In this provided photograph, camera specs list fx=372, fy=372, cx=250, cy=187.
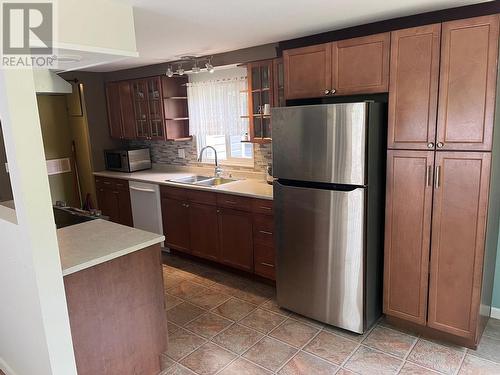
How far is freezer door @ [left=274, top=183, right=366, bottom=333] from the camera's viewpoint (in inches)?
97.9

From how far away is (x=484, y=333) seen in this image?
2.58 m

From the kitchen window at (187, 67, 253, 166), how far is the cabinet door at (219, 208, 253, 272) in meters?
0.79

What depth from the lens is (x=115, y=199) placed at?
461 cm

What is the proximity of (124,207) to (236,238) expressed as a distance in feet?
5.70

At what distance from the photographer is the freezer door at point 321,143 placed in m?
2.36

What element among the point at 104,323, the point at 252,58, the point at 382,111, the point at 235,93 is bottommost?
the point at 104,323

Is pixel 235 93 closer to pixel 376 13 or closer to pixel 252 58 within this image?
pixel 252 58

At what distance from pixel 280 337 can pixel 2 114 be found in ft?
7.06

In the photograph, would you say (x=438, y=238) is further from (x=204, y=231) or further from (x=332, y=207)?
(x=204, y=231)

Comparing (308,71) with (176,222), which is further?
(176,222)

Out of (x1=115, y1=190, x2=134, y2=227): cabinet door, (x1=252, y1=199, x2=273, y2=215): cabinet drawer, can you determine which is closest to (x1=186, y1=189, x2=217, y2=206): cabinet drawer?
(x1=252, y1=199, x2=273, y2=215): cabinet drawer

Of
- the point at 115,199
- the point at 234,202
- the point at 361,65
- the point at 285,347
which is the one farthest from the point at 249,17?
the point at 115,199

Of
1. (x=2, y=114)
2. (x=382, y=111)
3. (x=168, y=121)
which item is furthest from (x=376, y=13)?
(x=168, y=121)

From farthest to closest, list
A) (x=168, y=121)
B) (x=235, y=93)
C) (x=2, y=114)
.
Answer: (x=168, y=121)
(x=235, y=93)
(x=2, y=114)
